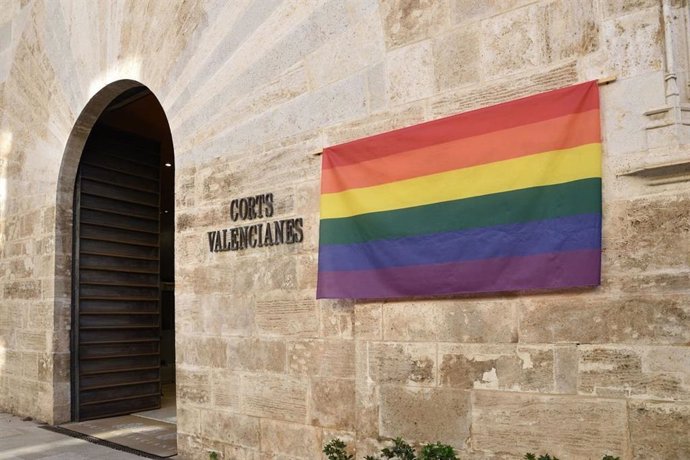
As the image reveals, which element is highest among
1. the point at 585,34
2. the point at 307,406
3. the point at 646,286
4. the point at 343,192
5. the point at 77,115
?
the point at 77,115

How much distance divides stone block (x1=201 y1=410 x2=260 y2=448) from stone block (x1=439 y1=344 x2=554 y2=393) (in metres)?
1.61

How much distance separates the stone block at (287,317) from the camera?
13.1ft

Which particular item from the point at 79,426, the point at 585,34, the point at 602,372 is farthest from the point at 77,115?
the point at 602,372

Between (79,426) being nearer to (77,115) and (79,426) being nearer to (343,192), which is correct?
(77,115)

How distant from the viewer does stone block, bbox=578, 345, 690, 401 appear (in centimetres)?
263

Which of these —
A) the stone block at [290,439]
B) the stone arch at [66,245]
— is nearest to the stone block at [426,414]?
the stone block at [290,439]

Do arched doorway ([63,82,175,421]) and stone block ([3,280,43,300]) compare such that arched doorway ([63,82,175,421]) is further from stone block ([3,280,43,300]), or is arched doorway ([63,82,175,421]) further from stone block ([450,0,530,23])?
stone block ([450,0,530,23])

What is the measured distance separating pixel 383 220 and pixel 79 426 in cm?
416

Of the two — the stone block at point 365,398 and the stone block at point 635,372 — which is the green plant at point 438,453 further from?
the stone block at point 635,372

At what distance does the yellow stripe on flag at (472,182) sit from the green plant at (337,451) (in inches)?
52.4

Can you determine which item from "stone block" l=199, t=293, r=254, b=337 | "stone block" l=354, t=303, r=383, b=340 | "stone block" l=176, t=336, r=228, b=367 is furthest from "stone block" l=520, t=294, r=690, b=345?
"stone block" l=176, t=336, r=228, b=367

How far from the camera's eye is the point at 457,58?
3414 mm

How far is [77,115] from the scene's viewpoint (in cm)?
618

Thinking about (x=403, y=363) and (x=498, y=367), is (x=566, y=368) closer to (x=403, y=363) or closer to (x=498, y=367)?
(x=498, y=367)
